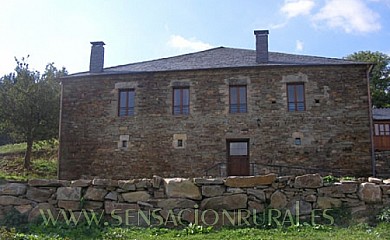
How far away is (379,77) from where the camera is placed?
3572 cm

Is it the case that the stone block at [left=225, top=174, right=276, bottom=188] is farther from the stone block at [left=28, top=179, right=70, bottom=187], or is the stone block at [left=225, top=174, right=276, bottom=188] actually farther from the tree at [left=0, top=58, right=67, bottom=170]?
the tree at [left=0, top=58, right=67, bottom=170]

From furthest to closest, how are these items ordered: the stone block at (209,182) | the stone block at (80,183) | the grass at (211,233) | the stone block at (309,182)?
the stone block at (80,183)
the stone block at (209,182)
the stone block at (309,182)
the grass at (211,233)

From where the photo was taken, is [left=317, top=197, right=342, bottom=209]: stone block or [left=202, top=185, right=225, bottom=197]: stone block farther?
[left=202, top=185, right=225, bottom=197]: stone block

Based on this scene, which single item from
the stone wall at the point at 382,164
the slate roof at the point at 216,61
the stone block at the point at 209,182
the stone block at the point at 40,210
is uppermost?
the slate roof at the point at 216,61

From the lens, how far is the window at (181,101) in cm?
1684

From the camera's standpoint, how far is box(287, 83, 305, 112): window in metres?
16.2

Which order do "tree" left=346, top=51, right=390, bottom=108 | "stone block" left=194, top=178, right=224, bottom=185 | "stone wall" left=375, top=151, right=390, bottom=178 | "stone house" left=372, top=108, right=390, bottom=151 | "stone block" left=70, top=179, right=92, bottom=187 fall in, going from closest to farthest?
1. "stone block" left=194, top=178, right=224, bottom=185
2. "stone block" left=70, top=179, right=92, bottom=187
3. "stone wall" left=375, top=151, right=390, bottom=178
4. "stone house" left=372, top=108, right=390, bottom=151
5. "tree" left=346, top=51, right=390, bottom=108

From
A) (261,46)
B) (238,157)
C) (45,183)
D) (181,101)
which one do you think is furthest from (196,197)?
(261,46)

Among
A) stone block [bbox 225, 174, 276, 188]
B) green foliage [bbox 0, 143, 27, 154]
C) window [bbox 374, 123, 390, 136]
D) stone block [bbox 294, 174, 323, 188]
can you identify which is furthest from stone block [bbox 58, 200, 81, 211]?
green foliage [bbox 0, 143, 27, 154]

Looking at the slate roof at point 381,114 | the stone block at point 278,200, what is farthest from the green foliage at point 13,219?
the slate roof at point 381,114

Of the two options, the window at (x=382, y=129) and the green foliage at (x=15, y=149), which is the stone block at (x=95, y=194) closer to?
the window at (x=382, y=129)

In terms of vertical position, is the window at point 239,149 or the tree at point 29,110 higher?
the tree at point 29,110

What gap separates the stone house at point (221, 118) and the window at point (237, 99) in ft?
0.13

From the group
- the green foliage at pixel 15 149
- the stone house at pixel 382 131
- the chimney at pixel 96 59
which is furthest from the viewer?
the green foliage at pixel 15 149
